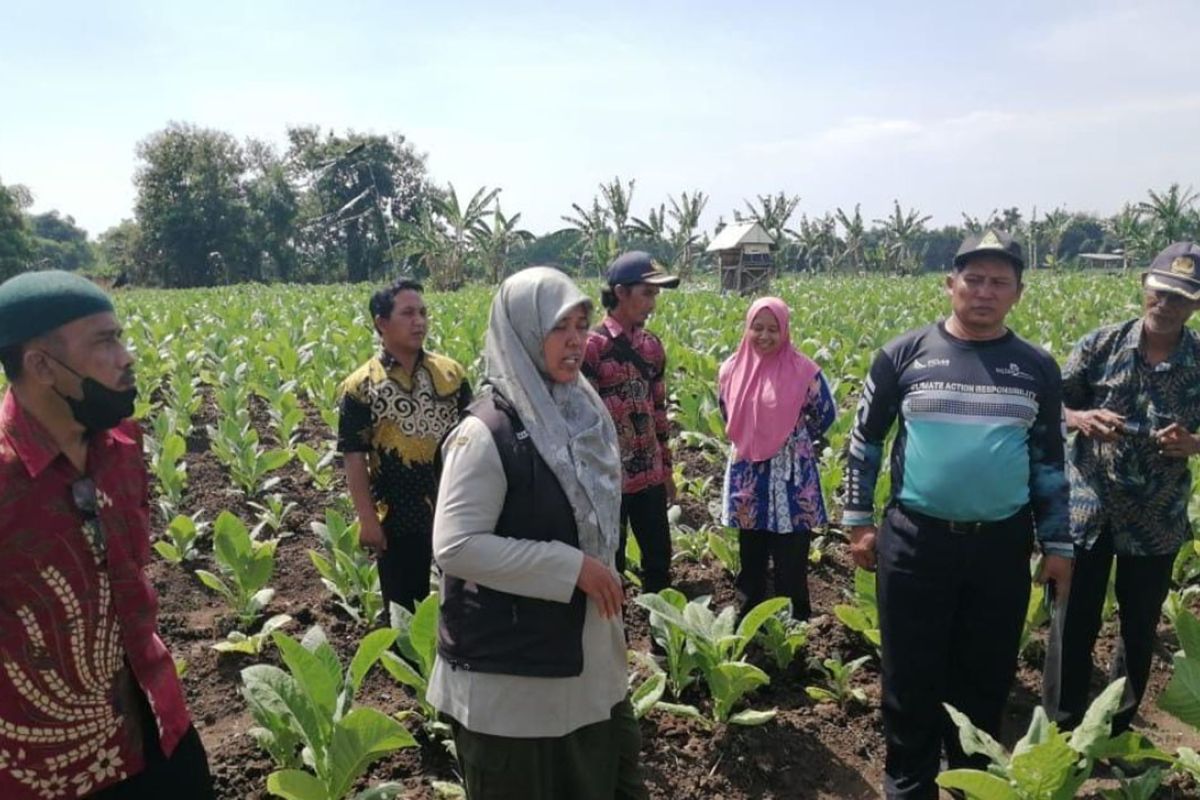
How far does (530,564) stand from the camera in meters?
2.02

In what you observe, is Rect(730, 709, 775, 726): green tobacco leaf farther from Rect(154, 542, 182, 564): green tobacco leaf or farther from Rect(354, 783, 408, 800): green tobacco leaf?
Rect(154, 542, 182, 564): green tobacco leaf

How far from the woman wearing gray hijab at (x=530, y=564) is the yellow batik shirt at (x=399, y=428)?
4.42 ft

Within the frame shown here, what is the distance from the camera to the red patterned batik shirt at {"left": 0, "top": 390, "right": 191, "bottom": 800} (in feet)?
5.95

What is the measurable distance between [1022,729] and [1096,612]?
0.68 meters

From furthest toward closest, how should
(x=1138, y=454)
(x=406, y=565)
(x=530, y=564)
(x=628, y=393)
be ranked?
(x=628, y=393) < (x=406, y=565) < (x=1138, y=454) < (x=530, y=564)

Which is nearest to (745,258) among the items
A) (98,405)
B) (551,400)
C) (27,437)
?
(551,400)

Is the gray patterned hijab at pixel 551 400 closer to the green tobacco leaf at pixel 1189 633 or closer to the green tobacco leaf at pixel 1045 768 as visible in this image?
the green tobacco leaf at pixel 1045 768

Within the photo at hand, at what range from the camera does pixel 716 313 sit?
19047 millimetres

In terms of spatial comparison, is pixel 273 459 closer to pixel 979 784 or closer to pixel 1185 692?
pixel 979 784

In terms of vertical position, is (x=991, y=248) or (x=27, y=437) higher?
(x=991, y=248)

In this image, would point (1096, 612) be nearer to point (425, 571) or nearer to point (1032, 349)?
point (1032, 349)

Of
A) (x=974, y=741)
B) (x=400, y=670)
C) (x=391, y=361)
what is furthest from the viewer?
(x=391, y=361)

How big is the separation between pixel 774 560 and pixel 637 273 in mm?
1527

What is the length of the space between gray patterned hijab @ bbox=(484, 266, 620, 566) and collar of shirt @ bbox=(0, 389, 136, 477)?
3.12 feet
